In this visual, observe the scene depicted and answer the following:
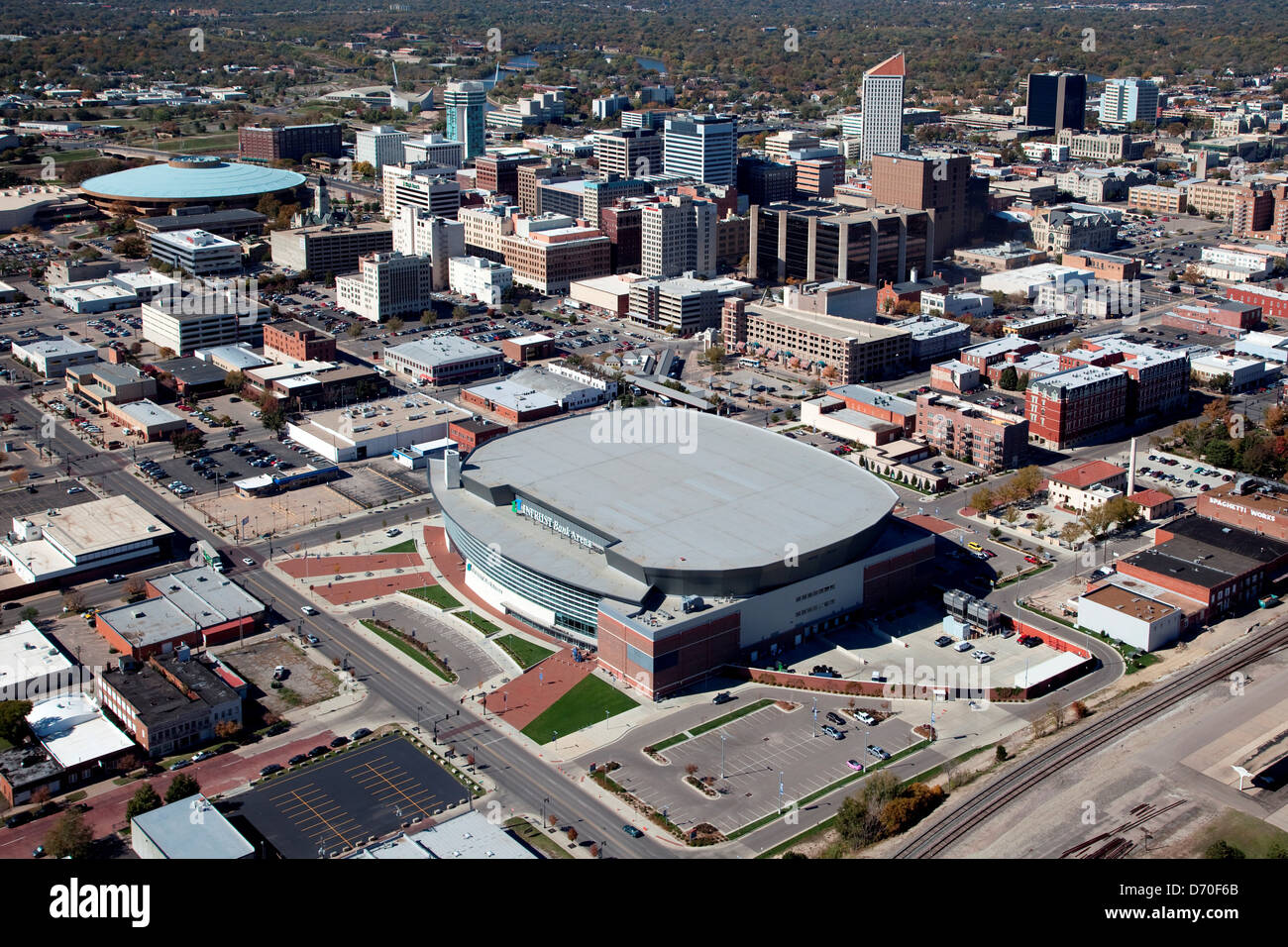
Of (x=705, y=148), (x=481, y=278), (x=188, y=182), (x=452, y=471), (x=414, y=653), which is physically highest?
(x=705, y=148)

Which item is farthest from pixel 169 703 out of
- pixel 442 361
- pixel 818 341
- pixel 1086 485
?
pixel 818 341

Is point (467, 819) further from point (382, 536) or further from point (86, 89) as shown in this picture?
point (86, 89)

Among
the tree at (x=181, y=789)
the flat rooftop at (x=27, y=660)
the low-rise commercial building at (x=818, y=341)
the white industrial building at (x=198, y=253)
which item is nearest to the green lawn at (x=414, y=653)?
the tree at (x=181, y=789)

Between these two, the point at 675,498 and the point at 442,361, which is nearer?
the point at 675,498

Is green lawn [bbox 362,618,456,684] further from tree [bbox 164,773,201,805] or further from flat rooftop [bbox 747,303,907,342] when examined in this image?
flat rooftop [bbox 747,303,907,342]

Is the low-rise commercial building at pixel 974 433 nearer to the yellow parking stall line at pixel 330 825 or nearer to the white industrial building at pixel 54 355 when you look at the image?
the yellow parking stall line at pixel 330 825

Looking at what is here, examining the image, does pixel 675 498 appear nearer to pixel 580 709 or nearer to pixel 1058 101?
pixel 580 709
